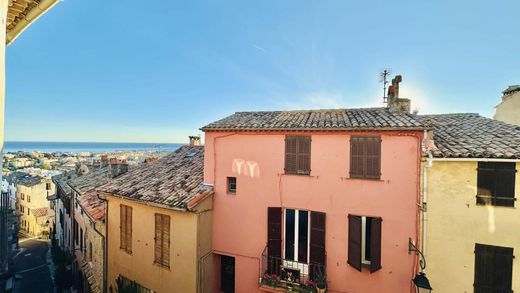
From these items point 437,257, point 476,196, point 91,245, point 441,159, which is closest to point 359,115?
point 441,159

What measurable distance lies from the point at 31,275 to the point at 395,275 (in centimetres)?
3582

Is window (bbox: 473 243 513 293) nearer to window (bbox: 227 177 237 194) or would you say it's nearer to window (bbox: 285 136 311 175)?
window (bbox: 285 136 311 175)

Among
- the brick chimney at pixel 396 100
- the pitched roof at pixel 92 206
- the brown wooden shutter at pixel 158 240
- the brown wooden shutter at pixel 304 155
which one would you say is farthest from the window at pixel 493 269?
the pitched roof at pixel 92 206

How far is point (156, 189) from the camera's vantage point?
39.3 feet

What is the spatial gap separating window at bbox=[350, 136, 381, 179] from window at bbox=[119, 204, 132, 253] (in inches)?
417

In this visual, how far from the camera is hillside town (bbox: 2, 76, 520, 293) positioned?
26.0 ft

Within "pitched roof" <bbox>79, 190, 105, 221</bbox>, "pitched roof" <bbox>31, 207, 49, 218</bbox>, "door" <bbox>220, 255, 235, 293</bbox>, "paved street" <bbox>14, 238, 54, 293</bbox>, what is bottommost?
"paved street" <bbox>14, 238, 54, 293</bbox>

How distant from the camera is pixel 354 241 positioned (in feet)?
29.1

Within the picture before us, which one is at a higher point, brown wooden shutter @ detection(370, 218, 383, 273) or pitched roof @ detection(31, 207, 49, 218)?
brown wooden shutter @ detection(370, 218, 383, 273)

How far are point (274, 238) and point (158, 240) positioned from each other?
531 cm

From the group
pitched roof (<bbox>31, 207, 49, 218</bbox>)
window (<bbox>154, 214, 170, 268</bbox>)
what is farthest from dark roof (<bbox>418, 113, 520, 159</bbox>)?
pitched roof (<bbox>31, 207, 49, 218</bbox>)

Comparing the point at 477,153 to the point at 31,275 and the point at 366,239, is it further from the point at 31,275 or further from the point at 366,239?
the point at 31,275

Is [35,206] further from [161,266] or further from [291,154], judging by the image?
[291,154]

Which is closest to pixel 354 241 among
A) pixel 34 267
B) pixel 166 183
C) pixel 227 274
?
pixel 227 274
